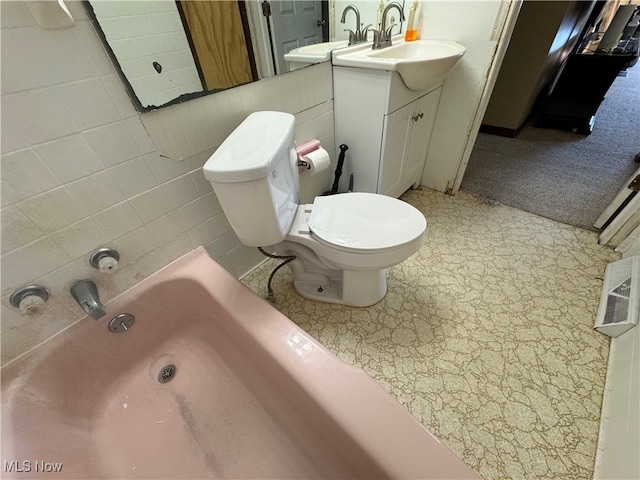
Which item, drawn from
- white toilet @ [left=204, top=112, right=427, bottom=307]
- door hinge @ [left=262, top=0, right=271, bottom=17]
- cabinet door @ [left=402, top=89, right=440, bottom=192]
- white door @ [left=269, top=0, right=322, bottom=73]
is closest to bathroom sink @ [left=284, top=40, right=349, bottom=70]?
white door @ [left=269, top=0, right=322, bottom=73]

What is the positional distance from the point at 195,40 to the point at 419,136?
1.26 metres

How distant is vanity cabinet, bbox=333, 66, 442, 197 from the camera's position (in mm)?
1248

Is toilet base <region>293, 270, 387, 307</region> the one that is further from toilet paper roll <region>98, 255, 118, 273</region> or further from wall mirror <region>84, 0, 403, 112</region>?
wall mirror <region>84, 0, 403, 112</region>

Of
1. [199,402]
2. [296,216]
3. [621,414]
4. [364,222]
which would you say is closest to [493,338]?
[621,414]

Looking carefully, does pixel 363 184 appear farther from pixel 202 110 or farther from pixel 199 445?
pixel 199 445

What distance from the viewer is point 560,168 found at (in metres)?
2.03

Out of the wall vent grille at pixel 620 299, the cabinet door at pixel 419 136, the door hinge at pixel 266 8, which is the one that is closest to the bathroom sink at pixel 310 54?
the door hinge at pixel 266 8

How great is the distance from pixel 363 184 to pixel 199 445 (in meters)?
1.41

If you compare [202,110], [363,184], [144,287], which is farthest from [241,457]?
[363,184]

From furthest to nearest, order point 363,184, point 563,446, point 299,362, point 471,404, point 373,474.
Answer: point 363,184, point 471,404, point 563,446, point 299,362, point 373,474

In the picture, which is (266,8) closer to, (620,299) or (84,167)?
(84,167)

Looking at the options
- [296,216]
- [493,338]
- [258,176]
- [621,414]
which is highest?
[258,176]

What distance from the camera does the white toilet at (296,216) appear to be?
81 cm

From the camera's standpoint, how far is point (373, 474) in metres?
0.58
